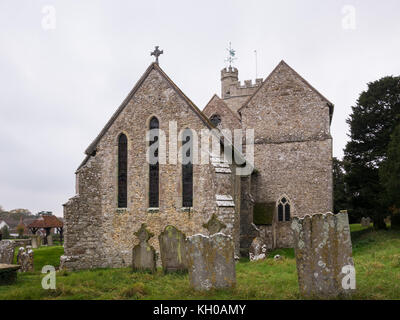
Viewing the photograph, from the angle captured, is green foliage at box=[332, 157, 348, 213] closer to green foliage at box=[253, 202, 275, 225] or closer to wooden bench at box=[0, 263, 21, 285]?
green foliage at box=[253, 202, 275, 225]

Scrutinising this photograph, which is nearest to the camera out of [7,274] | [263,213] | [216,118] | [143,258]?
[7,274]

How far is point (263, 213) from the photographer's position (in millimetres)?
21844

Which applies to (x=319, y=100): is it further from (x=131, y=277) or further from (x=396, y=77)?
(x=131, y=277)

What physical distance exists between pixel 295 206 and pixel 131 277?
14594 millimetres

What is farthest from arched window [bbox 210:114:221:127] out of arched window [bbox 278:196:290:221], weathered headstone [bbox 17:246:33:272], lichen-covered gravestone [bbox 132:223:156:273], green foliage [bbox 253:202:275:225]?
lichen-covered gravestone [bbox 132:223:156:273]

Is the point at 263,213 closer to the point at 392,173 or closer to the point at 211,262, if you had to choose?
the point at 392,173

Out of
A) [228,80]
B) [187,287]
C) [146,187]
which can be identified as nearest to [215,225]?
[146,187]

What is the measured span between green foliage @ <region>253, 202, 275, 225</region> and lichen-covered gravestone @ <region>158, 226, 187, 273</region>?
11.2 m

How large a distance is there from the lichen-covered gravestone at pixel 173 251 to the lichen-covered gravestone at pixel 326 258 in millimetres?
4361

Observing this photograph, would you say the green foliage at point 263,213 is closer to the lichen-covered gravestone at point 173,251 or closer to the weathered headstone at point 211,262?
the lichen-covered gravestone at point 173,251

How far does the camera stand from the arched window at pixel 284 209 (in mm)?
22625

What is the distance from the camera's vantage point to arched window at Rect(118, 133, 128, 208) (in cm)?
1642

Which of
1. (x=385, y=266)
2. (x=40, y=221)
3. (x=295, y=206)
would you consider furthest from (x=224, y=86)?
(x=385, y=266)

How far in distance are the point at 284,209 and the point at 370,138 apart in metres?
9.83
